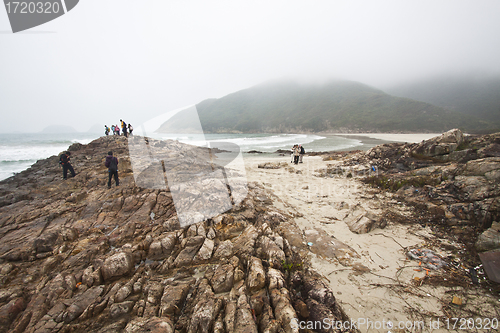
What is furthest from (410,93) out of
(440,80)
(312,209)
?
(312,209)

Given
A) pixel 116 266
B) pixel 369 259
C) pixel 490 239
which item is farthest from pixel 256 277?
pixel 490 239

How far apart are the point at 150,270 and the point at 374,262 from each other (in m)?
5.48

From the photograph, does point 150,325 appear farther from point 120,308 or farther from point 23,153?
point 23,153

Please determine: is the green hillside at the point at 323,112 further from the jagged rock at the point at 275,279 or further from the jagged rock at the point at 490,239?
the jagged rock at the point at 275,279

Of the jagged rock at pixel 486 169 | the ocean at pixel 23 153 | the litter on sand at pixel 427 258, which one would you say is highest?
the ocean at pixel 23 153

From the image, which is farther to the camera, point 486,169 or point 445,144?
point 445,144

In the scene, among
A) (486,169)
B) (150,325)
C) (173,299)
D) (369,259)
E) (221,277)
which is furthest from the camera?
(486,169)

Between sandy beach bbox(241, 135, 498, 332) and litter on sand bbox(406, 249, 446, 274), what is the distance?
0.49 feet

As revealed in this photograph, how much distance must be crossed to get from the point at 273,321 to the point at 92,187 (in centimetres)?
927

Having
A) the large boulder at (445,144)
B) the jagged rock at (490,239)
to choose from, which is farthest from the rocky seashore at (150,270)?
the large boulder at (445,144)

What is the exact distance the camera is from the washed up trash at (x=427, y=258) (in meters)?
4.05

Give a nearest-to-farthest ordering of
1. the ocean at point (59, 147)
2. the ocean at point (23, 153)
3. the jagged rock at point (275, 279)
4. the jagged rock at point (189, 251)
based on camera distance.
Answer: the jagged rock at point (275, 279)
the jagged rock at point (189, 251)
the ocean at point (23, 153)
the ocean at point (59, 147)

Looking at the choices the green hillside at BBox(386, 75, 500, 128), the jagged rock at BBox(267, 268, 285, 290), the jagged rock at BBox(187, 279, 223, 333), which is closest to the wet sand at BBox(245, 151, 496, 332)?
the jagged rock at BBox(267, 268, 285, 290)

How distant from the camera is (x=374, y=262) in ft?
14.2
